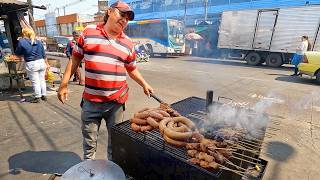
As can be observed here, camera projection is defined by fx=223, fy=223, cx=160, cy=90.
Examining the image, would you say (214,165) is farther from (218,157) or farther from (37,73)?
(37,73)

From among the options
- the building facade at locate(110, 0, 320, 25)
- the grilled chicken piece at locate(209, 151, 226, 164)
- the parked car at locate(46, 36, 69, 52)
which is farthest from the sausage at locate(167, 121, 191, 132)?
the building facade at locate(110, 0, 320, 25)

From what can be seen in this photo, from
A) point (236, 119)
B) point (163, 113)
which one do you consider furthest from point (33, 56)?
point (236, 119)

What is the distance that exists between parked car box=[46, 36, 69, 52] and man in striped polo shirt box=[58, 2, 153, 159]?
24335mm

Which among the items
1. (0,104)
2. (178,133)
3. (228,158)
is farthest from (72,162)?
(0,104)

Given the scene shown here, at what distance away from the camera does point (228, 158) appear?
2141 millimetres

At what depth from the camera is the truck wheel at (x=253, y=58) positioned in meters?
17.3

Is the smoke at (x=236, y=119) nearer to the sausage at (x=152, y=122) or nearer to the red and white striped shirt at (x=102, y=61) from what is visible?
the sausage at (x=152, y=122)

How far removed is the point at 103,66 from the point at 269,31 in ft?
55.2

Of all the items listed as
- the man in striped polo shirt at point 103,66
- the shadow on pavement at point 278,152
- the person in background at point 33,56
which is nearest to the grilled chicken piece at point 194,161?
the man in striped polo shirt at point 103,66

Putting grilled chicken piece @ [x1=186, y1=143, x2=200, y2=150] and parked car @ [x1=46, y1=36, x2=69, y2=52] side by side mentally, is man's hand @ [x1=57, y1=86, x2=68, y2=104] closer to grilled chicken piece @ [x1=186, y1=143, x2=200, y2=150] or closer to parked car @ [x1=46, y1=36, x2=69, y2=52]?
grilled chicken piece @ [x1=186, y1=143, x2=200, y2=150]

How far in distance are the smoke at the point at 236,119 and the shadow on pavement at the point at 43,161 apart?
230 cm

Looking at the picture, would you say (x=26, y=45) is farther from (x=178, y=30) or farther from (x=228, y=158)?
(x=178, y=30)

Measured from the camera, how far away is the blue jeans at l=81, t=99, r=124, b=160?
2746mm

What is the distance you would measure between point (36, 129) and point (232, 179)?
4.27 metres
